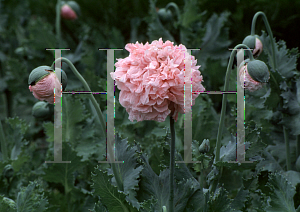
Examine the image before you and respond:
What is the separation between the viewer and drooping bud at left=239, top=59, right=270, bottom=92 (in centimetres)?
99

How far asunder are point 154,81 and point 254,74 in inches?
13.4

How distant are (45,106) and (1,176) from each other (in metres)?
0.34

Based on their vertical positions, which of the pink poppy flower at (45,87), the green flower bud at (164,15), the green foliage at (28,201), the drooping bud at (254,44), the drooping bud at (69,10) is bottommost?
the green foliage at (28,201)

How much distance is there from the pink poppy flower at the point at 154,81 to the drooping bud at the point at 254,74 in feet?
0.70

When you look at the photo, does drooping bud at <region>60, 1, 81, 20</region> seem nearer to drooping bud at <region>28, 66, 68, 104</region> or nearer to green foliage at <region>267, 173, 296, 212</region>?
drooping bud at <region>28, 66, 68, 104</region>

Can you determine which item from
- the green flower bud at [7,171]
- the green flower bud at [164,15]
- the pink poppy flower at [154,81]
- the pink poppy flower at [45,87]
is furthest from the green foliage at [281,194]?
the green flower bud at [164,15]

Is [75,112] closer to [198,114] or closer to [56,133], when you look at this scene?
[56,133]

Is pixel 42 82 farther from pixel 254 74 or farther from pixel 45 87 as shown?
pixel 254 74

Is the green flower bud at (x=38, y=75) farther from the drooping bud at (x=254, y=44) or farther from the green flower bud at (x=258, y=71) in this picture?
the drooping bud at (x=254, y=44)

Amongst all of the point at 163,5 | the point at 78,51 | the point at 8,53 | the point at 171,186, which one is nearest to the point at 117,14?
the point at 163,5

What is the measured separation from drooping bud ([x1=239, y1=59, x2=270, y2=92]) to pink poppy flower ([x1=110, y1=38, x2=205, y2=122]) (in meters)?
0.21

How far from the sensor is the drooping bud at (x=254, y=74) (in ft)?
3.23

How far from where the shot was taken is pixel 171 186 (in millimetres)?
947

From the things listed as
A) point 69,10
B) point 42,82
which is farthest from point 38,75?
point 69,10
